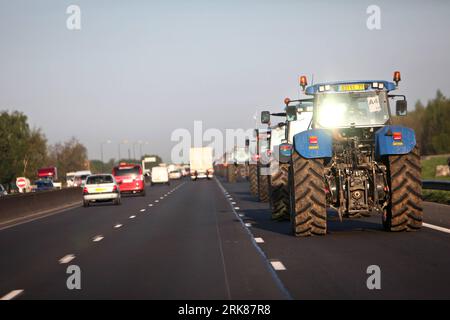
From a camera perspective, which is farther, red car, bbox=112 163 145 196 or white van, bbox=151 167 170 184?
white van, bbox=151 167 170 184

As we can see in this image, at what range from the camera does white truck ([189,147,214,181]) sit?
84812 mm

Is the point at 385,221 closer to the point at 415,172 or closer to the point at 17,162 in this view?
the point at 415,172

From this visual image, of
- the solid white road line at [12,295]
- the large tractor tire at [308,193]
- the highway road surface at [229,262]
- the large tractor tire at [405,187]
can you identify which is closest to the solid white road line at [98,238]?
the highway road surface at [229,262]

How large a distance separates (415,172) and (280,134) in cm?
1312

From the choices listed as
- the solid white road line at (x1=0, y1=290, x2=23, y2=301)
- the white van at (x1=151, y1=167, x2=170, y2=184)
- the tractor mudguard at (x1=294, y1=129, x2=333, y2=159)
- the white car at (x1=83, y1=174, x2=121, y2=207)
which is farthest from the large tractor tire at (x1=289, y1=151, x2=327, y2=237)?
the white van at (x1=151, y1=167, x2=170, y2=184)

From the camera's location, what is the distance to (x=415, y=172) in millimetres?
14680

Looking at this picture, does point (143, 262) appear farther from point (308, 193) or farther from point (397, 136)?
point (397, 136)

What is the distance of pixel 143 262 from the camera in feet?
40.1

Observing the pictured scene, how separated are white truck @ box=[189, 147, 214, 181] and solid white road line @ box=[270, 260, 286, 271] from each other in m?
72.9

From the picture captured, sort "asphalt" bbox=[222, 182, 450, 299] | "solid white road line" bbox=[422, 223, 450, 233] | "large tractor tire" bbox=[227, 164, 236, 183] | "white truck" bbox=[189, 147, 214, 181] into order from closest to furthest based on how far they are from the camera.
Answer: "asphalt" bbox=[222, 182, 450, 299] → "solid white road line" bbox=[422, 223, 450, 233] → "large tractor tire" bbox=[227, 164, 236, 183] → "white truck" bbox=[189, 147, 214, 181]

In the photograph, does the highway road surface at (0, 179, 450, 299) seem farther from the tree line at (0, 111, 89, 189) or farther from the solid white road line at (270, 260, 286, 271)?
the tree line at (0, 111, 89, 189)

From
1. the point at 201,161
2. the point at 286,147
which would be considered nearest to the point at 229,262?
the point at 286,147

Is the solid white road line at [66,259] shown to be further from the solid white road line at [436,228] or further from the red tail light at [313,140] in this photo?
the solid white road line at [436,228]
